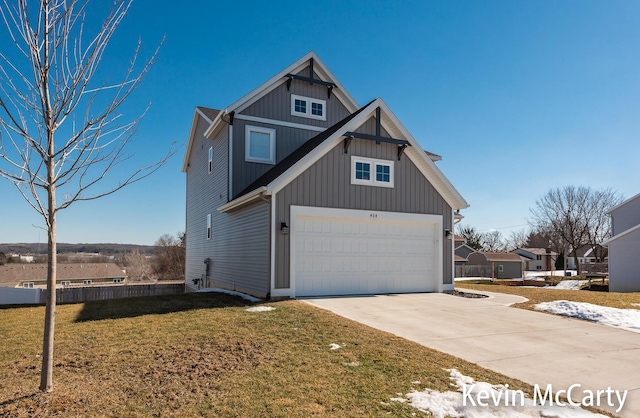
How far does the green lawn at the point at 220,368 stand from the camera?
13.9ft

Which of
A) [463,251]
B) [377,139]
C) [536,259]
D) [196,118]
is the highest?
[196,118]

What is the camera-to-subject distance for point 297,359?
5758mm

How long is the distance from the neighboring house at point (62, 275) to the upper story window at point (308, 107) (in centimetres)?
2918

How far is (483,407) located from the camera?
4312mm

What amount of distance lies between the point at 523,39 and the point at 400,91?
5.00 metres

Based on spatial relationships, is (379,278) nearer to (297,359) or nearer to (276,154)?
(276,154)

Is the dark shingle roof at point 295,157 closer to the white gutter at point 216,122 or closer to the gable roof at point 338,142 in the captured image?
the gable roof at point 338,142

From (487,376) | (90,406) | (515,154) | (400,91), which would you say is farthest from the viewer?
(515,154)

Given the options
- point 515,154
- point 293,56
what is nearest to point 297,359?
point 293,56

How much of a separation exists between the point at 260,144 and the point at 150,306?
7256 mm

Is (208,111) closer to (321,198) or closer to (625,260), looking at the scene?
(321,198)

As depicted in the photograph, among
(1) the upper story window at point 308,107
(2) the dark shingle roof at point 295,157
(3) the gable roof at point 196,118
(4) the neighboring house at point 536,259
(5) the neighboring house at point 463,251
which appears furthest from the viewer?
(4) the neighboring house at point 536,259

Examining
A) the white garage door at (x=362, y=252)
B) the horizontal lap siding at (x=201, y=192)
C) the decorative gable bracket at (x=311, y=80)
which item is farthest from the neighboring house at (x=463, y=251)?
the white garage door at (x=362, y=252)

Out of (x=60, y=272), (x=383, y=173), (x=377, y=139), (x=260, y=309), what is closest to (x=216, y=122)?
(x=377, y=139)
